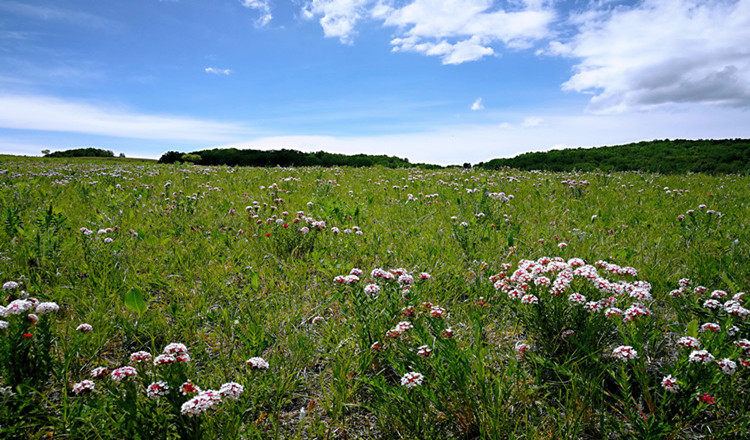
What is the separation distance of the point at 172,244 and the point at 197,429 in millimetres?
3898

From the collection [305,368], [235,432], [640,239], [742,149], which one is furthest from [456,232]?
[742,149]

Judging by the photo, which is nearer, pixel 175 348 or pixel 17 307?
pixel 175 348

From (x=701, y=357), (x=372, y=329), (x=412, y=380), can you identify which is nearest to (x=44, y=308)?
(x=372, y=329)

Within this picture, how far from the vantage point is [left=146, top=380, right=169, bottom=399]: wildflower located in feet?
6.54

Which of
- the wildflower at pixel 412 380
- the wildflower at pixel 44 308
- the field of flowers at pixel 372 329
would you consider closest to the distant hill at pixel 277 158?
the field of flowers at pixel 372 329

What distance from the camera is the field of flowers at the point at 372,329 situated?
7.26ft

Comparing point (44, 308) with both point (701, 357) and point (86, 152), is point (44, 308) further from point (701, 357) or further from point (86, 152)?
point (86, 152)

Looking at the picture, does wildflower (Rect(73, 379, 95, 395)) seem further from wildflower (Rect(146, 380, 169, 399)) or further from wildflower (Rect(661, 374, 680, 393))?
wildflower (Rect(661, 374, 680, 393))

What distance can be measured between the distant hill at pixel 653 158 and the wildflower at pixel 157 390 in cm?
2086

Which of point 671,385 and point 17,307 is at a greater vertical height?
point 17,307

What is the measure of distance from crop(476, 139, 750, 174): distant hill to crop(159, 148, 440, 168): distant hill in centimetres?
714

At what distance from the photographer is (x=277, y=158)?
2486 cm

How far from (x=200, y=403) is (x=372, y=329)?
1.40 m

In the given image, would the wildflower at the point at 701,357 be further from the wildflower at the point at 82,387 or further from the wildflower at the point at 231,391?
the wildflower at the point at 82,387
